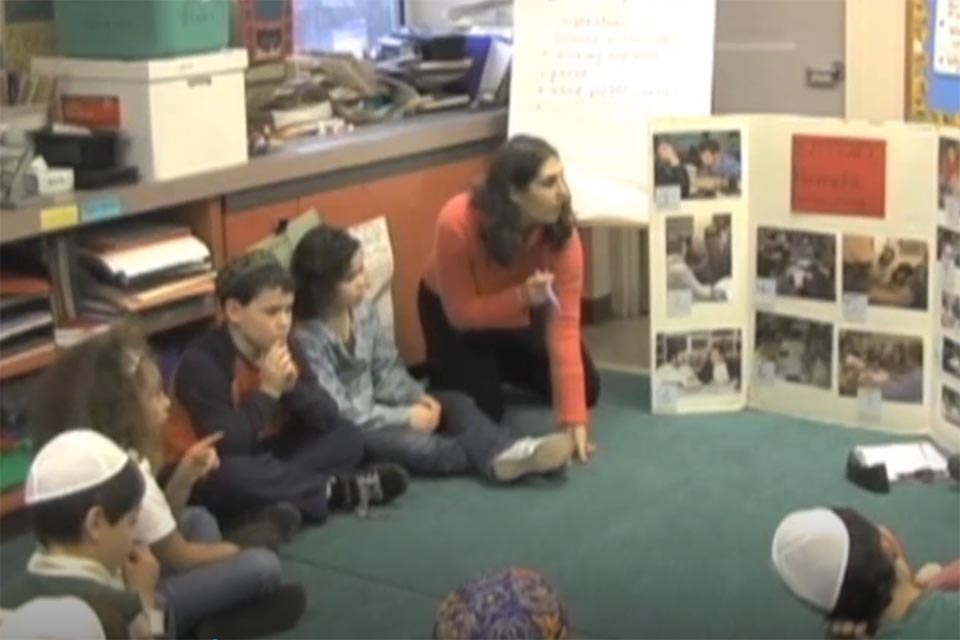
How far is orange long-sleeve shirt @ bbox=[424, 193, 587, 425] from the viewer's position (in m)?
4.23

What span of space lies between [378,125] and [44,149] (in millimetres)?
1114

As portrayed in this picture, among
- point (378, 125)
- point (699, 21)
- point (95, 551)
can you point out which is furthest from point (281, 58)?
point (95, 551)

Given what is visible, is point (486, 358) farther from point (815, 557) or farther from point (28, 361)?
point (815, 557)

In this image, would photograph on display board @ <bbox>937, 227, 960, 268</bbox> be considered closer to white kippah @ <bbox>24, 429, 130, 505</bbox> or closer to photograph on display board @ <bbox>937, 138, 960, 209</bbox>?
photograph on display board @ <bbox>937, 138, 960, 209</bbox>

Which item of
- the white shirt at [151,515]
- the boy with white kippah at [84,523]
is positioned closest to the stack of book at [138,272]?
the white shirt at [151,515]

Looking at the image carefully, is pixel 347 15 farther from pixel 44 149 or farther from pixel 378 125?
pixel 44 149

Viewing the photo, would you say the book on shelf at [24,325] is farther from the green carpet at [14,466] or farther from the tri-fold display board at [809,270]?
the tri-fold display board at [809,270]

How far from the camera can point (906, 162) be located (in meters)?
4.20

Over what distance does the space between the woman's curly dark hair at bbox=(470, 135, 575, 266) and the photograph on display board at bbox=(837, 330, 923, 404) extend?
76 centimetres

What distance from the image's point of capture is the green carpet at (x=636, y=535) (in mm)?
3320

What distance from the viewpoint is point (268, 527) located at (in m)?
3.65

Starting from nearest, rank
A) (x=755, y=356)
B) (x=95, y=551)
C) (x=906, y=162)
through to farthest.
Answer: (x=95, y=551) < (x=906, y=162) < (x=755, y=356)

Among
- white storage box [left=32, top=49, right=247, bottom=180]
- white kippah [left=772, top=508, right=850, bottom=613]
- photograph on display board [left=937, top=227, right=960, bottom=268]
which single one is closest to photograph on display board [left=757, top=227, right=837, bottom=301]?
photograph on display board [left=937, top=227, right=960, bottom=268]

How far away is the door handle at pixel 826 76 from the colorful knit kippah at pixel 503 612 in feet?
8.73
